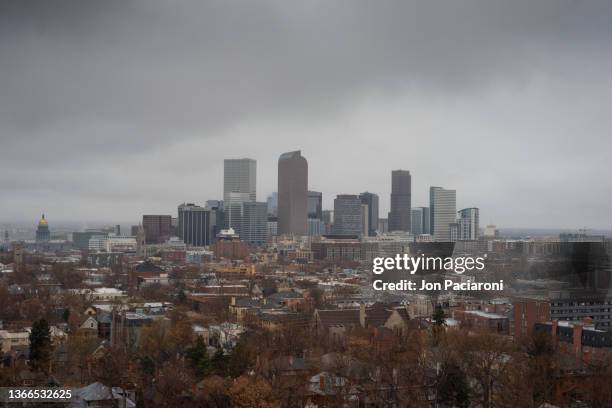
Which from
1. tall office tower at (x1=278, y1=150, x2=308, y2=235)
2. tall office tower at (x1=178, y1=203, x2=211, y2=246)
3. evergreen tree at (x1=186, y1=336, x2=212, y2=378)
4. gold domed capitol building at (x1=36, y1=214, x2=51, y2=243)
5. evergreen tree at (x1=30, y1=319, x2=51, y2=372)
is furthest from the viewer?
tall office tower at (x1=278, y1=150, x2=308, y2=235)

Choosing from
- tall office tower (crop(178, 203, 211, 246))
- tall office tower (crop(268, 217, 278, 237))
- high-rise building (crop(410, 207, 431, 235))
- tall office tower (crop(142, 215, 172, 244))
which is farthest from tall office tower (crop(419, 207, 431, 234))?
tall office tower (crop(142, 215, 172, 244))

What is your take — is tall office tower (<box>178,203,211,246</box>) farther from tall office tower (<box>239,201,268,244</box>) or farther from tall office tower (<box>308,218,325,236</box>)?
tall office tower (<box>308,218,325,236</box>)

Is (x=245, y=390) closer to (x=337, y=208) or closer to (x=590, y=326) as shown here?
(x=590, y=326)

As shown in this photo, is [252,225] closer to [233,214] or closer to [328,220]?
[233,214]

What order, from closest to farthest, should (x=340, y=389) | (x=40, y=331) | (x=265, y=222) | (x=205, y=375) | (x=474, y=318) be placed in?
(x=340, y=389) < (x=205, y=375) < (x=40, y=331) < (x=474, y=318) < (x=265, y=222)

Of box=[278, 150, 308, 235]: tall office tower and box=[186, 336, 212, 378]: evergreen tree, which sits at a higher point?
box=[278, 150, 308, 235]: tall office tower

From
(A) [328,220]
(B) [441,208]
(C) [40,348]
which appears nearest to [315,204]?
(A) [328,220]

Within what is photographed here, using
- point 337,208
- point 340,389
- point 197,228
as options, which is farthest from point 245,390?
point 337,208
